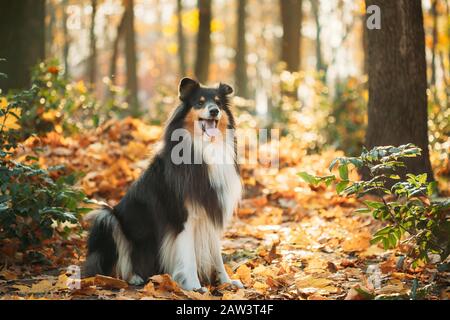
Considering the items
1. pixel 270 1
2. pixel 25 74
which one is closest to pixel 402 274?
pixel 25 74

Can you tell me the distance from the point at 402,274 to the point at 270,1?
38.7 metres

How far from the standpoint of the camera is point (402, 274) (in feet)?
17.2

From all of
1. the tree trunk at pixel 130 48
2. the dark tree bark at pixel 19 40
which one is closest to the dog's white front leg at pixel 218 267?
the dark tree bark at pixel 19 40

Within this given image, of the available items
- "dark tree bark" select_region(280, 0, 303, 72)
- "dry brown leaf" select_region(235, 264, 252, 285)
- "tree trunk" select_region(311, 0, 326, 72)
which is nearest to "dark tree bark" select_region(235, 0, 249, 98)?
"tree trunk" select_region(311, 0, 326, 72)

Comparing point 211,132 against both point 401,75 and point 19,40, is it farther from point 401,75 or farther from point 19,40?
point 19,40

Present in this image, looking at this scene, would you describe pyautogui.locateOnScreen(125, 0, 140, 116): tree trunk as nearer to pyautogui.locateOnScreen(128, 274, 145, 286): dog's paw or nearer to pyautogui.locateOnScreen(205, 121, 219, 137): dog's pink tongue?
pyautogui.locateOnScreen(205, 121, 219, 137): dog's pink tongue

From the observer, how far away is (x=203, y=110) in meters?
5.58

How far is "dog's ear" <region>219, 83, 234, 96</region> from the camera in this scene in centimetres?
600

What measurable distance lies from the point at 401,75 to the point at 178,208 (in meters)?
3.69

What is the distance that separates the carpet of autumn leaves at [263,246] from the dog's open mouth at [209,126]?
4.35ft

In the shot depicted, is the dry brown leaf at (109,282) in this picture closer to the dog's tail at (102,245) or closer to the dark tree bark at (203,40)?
the dog's tail at (102,245)

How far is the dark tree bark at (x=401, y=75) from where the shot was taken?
24.1ft
